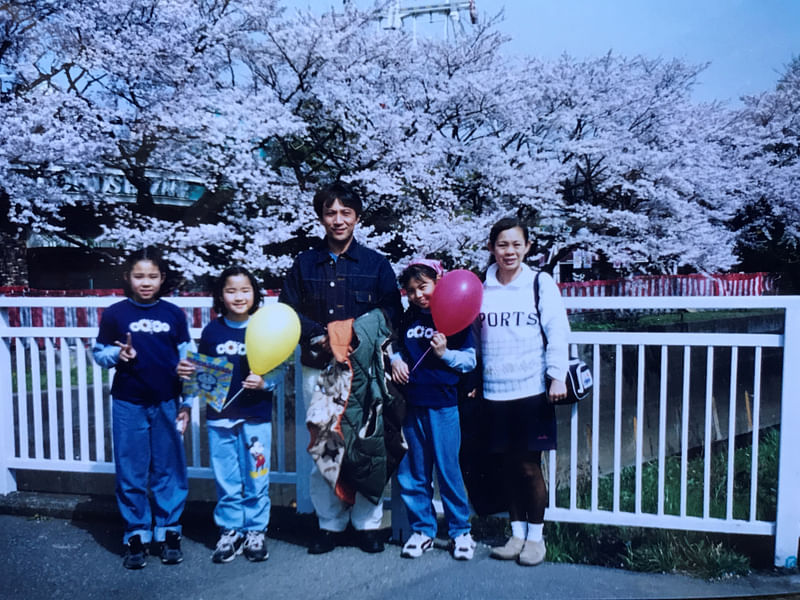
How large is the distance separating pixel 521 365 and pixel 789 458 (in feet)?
3.51

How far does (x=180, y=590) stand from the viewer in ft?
6.93

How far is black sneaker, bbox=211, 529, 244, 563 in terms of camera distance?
232 cm

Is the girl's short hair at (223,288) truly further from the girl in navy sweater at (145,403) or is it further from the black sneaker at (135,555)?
the black sneaker at (135,555)

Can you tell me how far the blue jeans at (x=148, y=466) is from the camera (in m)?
2.29

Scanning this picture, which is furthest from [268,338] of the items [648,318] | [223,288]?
[648,318]

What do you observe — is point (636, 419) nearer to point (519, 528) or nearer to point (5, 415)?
point (519, 528)

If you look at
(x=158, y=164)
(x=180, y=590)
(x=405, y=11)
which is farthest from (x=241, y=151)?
(x=180, y=590)

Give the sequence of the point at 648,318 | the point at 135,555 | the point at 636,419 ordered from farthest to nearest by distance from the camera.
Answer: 1. the point at 636,419
2. the point at 648,318
3. the point at 135,555

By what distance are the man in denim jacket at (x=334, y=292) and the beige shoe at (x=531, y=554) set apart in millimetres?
570

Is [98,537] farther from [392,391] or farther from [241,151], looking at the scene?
[241,151]

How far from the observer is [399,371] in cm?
223

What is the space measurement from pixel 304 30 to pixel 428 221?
2.05 meters

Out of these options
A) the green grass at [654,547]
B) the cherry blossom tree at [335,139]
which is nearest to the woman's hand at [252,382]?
the green grass at [654,547]

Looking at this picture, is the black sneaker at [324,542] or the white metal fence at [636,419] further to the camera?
the black sneaker at [324,542]
